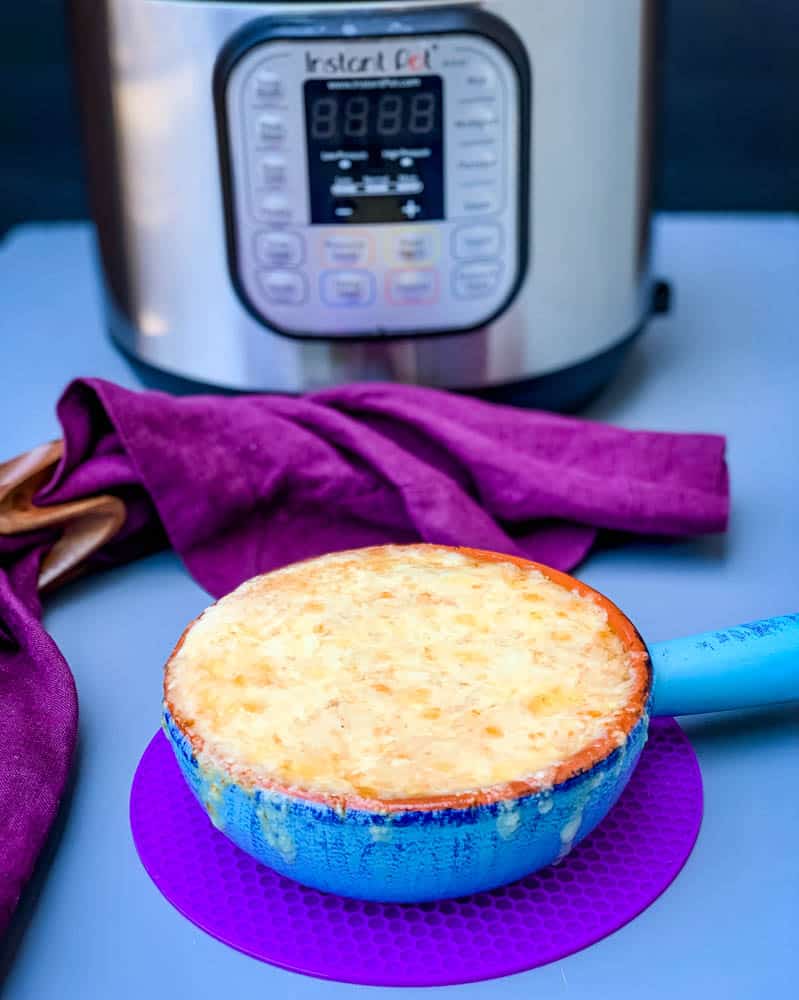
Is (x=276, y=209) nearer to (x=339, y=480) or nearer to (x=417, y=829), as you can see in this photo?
(x=339, y=480)

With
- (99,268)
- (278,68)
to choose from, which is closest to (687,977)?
(278,68)

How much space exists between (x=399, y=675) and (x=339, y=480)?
19 cm

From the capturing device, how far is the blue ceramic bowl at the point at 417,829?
378mm

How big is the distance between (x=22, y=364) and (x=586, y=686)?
20.9 inches

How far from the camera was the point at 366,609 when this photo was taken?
489 mm

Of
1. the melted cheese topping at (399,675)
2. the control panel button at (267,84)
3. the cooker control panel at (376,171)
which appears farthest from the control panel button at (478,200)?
the melted cheese topping at (399,675)

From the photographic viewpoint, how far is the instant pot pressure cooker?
62cm

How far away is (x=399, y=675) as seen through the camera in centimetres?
45

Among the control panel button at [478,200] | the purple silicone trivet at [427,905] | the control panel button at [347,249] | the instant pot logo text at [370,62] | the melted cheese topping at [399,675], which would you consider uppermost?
the instant pot logo text at [370,62]

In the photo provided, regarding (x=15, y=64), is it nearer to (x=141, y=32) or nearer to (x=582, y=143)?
(x=141, y=32)

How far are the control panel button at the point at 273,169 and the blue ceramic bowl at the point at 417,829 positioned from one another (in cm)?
33

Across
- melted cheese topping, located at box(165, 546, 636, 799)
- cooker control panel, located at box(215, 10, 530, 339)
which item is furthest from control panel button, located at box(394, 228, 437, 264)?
melted cheese topping, located at box(165, 546, 636, 799)

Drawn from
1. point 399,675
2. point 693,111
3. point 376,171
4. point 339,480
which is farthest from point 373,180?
point 693,111

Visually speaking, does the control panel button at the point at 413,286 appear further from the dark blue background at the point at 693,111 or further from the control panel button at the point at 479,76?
the dark blue background at the point at 693,111
